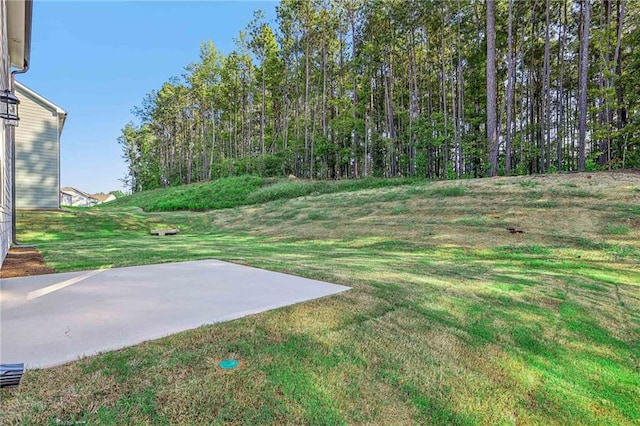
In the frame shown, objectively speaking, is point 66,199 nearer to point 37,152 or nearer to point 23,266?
point 37,152

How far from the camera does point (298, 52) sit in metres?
18.3

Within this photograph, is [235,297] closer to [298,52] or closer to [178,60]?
[298,52]

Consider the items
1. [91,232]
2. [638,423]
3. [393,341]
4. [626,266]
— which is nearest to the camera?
[638,423]

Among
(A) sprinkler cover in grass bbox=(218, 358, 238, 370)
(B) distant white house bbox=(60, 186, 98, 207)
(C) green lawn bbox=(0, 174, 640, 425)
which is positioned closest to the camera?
(C) green lawn bbox=(0, 174, 640, 425)

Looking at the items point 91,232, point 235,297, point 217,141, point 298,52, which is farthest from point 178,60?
point 235,297

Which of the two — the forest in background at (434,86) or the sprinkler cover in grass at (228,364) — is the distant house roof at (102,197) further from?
the sprinkler cover in grass at (228,364)

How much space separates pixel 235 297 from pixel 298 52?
18505mm

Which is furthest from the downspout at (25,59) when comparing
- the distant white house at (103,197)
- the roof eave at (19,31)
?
the distant white house at (103,197)

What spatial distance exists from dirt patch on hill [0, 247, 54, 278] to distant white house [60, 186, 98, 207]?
45129 mm

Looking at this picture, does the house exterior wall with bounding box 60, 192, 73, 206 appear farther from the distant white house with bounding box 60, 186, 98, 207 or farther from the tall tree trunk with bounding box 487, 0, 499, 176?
the tall tree trunk with bounding box 487, 0, 499, 176

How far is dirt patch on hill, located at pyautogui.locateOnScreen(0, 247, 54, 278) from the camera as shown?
11.2 ft

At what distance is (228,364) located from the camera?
1.54m

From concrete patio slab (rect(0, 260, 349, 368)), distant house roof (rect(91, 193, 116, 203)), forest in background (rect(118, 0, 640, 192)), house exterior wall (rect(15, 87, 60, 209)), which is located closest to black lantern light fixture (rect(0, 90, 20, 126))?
concrete patio slab (rect(0, 260, 349, 368))

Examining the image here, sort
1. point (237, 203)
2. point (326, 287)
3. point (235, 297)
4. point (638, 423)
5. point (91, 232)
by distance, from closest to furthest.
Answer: point (638, 423) < point (235, 297) < point (326, 287) < point (91, 232) < point (237, 203)
